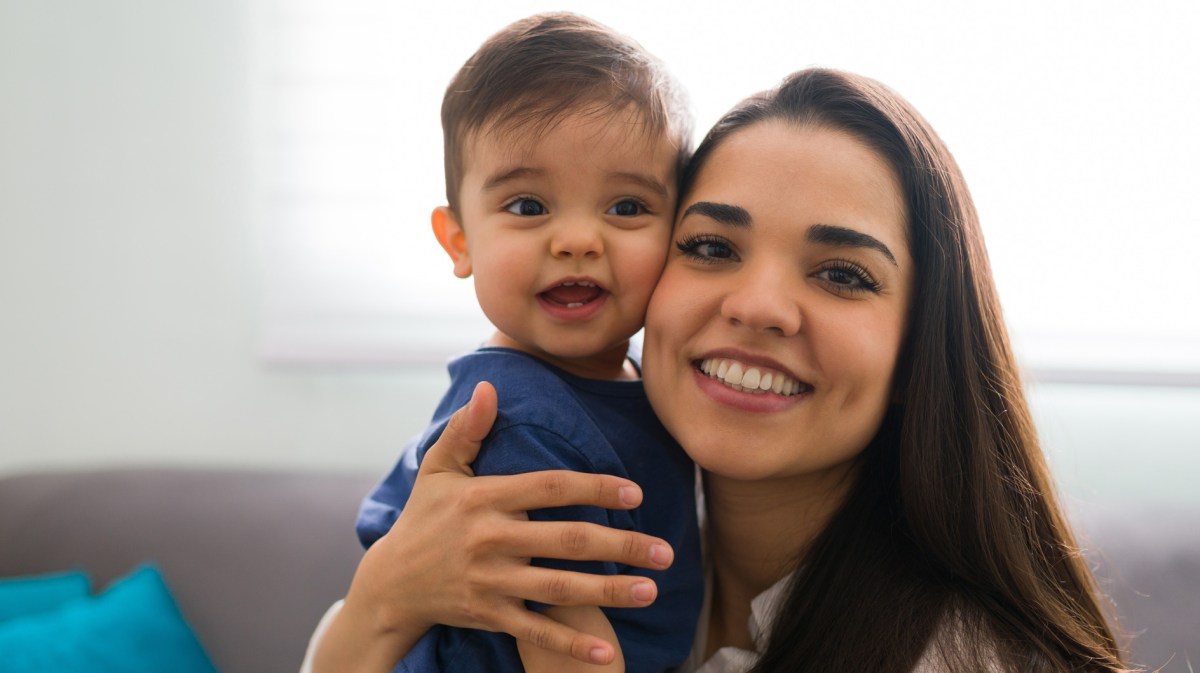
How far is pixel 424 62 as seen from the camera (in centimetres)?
254

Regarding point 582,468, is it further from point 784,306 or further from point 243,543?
point 243,543

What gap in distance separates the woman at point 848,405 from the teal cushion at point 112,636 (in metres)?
0.78

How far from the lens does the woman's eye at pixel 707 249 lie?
4.22 feet

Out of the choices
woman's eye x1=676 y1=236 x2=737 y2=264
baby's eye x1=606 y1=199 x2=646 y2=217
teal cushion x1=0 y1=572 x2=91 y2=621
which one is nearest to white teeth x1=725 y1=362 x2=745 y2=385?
woman's eye x1=676 y1=236 x2=737 y2=264

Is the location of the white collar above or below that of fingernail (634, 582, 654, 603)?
below

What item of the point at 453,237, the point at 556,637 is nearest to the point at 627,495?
the point at 556,637

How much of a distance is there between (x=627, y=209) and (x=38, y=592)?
4.96 feet

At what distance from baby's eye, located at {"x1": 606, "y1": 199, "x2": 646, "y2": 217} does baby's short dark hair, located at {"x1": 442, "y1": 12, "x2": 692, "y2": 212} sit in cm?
9

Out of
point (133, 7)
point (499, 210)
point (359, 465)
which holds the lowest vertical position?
point (359, 465)

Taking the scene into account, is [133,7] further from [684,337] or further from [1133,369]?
[1133,369]

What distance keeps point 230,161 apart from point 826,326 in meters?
2.09

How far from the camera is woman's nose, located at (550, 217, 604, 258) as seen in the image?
123cm

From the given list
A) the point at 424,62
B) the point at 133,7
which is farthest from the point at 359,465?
the point at 133,7

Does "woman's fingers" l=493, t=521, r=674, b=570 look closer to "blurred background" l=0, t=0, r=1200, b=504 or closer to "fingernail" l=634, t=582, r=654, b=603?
"fingernail" l=634, t=582, r=654, b=603
